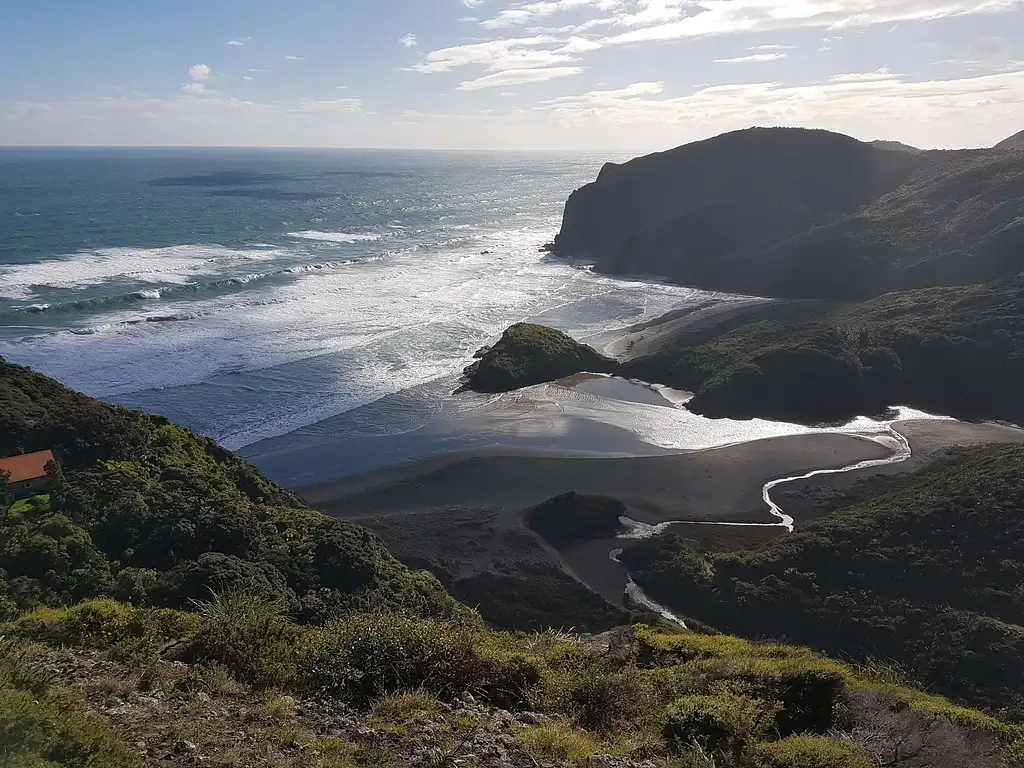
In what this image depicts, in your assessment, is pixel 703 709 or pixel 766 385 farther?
pixel 766 385

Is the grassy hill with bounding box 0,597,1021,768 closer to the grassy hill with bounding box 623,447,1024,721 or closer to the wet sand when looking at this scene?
the grassy hill with bounding box 623,447,1024,721

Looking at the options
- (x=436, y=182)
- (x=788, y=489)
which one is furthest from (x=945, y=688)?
(x=436, y=182)

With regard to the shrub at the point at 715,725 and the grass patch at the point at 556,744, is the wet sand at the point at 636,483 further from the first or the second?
the grass patch at the point at 556,744

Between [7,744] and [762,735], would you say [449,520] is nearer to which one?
[762,735]

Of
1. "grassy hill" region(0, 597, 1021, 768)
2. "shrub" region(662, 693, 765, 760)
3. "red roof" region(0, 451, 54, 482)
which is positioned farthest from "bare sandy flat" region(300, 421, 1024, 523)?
"shrub" region(662, 693, 765, 760)

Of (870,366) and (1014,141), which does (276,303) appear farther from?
(1014,141)

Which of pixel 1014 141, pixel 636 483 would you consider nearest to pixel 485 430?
pixel 636 483
